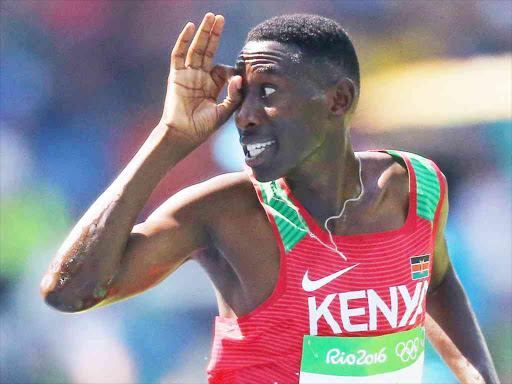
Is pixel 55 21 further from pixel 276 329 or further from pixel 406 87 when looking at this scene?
pixel 276 329

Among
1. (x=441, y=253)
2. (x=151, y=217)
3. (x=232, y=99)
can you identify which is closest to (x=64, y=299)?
(x=151, y=217)

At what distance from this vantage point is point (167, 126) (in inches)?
86.2

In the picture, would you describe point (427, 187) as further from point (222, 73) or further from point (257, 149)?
point (222, 73)

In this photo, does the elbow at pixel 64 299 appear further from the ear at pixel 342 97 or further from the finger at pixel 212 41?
the ear at pixel 342 97

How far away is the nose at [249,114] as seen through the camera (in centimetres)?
216

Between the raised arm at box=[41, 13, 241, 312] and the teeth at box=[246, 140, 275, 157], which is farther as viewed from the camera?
the teeth at box=[246, 140, 275, 157]

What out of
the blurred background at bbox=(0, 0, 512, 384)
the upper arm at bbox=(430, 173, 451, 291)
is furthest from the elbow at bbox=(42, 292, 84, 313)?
the blurred background at bbox=(0, 0, 512, 384)

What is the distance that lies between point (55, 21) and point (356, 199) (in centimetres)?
203

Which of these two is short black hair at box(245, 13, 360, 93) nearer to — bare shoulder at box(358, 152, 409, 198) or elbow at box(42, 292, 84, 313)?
bare shoulder at box(358, 152, 409, 198)

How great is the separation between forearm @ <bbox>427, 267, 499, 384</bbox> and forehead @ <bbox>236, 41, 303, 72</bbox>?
93 centimetres

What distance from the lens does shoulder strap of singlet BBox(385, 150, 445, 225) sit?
2.45 meters

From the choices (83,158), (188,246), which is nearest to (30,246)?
(83,158)

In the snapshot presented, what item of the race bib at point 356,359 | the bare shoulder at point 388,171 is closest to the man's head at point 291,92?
the bare shoulder at point 388,171

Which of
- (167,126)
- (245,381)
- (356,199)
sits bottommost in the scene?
(245,381)
